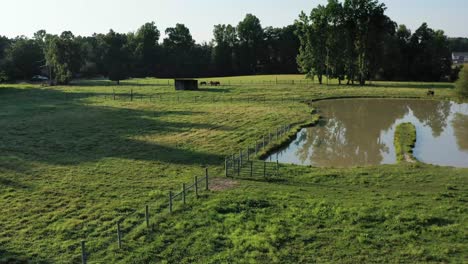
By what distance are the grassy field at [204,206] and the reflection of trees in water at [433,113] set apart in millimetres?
16658

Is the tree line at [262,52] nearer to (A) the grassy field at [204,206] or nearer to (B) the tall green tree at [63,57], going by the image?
(B) the tall green tree at [63,57]

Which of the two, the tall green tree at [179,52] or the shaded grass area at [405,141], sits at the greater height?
the tall green tree at [179,52]

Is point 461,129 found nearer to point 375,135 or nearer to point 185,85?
point 375,135

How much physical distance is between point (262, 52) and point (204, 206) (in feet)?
373

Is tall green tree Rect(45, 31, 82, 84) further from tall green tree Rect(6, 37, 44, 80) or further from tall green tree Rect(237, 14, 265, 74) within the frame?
tall green tree Rect(237, 14, 265, 74)

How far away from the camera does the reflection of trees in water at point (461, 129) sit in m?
32.2

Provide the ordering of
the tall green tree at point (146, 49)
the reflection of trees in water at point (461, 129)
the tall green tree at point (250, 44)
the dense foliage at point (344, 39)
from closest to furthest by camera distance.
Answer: the reflection of trees in water at point (461, 129), the dense foliage at point (344, 39), the tall green tree at point (146, 49), the tall green tree at point (250, 44)

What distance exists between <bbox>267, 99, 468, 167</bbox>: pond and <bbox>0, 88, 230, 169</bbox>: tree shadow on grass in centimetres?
744

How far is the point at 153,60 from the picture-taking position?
126000 mm

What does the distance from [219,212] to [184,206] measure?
1581 millimetres

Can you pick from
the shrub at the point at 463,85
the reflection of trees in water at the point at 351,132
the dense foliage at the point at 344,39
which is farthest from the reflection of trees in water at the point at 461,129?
the dense foliage at the point at 344,39

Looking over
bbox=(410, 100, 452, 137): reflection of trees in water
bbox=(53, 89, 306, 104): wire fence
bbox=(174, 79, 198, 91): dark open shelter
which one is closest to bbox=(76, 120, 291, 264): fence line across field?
bbox=(410, 100, 452, 137): reflection of trees in water

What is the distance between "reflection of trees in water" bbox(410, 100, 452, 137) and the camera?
39281 mm

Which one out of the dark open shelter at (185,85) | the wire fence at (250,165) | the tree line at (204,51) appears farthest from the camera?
the tree line at (204,51)
